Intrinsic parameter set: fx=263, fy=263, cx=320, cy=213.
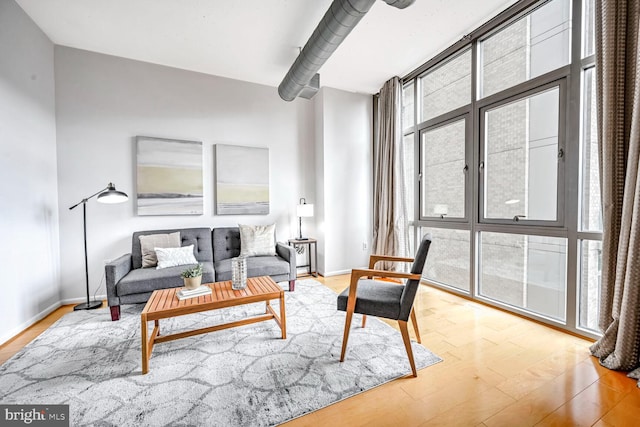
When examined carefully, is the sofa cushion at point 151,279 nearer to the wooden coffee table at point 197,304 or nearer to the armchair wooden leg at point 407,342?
the wooden coffee table at point 197,304

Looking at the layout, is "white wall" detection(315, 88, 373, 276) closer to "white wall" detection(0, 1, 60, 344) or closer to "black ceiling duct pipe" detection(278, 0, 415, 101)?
"black ceiling duct pipe" detection(278, 0, 415, 101)

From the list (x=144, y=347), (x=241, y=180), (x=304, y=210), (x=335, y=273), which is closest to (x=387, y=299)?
(x=144, y=347)

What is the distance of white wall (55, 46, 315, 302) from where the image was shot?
3.09 metres

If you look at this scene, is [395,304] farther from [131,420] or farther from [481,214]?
[481,214]

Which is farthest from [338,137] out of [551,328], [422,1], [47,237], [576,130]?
[47,237]

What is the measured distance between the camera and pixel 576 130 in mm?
2160

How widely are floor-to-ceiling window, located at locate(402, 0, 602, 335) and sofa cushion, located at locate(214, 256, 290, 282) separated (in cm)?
209

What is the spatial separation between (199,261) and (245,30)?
2680mm

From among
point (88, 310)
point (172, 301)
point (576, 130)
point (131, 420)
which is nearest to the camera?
point (131, 420)

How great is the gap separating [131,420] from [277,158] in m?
3.38

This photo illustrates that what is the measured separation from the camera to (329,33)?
2.36 metres

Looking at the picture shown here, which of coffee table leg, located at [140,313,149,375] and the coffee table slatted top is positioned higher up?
the coffee table slatted top

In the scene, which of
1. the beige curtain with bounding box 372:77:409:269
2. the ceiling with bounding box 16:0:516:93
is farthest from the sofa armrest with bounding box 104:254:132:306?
the beige curtain with bounding box 372:77:409:269

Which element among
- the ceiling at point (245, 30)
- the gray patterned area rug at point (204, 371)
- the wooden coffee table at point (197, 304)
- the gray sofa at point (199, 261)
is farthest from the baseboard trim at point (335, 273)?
the ceiling at point (245, 30)
